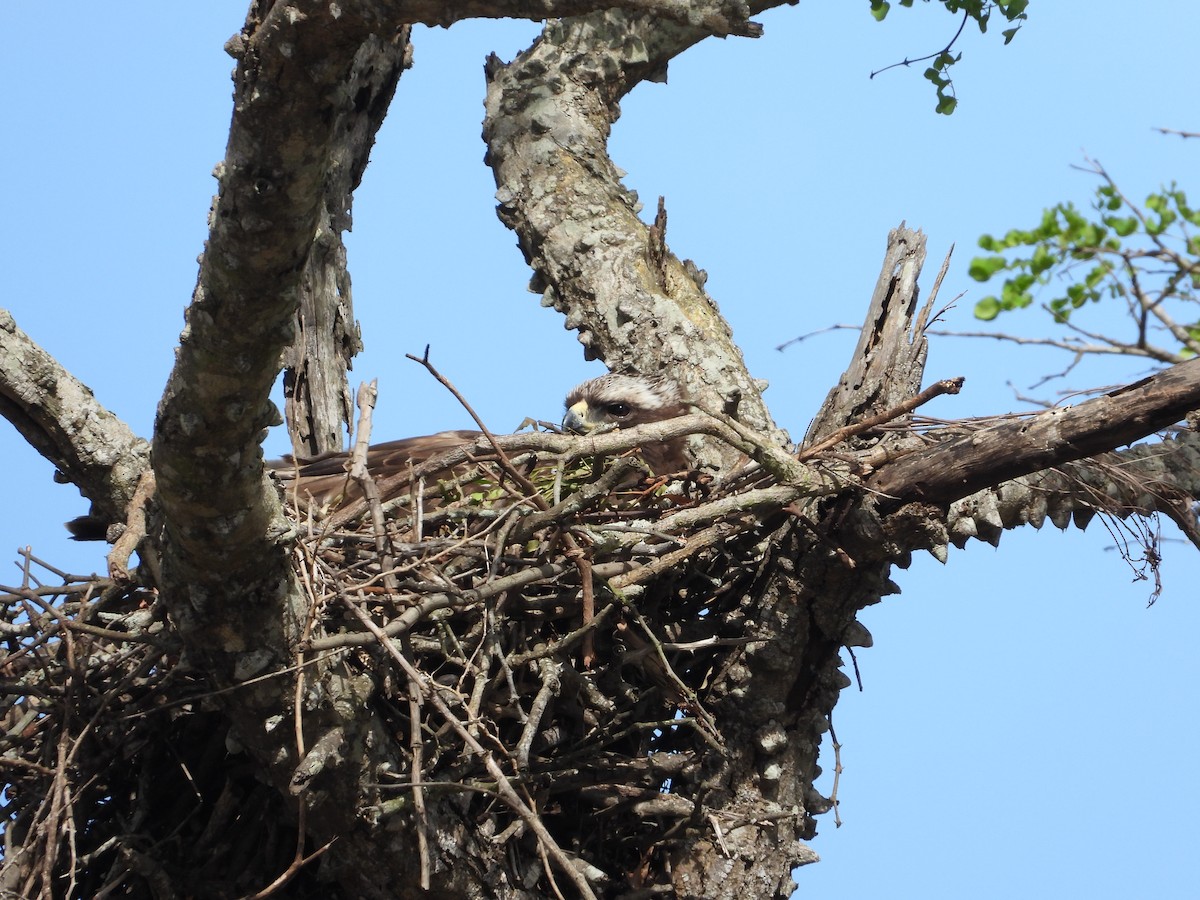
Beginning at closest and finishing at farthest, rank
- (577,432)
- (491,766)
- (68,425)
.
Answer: (491,766)
(68,425)
(577,432)

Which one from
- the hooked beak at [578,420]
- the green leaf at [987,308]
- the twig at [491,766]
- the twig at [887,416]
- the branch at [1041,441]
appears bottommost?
the twig at [491,766]

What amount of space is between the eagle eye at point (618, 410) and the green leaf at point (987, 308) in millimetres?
2113

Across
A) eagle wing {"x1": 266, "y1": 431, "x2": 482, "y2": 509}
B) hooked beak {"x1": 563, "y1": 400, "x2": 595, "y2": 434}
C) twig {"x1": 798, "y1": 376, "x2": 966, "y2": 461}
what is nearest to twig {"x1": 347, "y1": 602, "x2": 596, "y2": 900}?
eagle wing {"x1": 266, "y1": 431, "x2": 482, "y2": 509}

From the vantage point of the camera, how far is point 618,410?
5.39 metres

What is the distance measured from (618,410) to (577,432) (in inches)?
9.4

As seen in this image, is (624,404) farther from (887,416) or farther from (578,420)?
(887,416)

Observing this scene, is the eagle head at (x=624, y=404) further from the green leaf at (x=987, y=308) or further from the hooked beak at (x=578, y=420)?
the green leaf at (x=987, y=308)

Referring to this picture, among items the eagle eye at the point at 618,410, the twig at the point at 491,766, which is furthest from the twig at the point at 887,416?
the eagle eye at the point at 618,410

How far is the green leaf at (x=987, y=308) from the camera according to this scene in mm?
3445

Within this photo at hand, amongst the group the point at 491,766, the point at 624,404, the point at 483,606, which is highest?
the point at 624,404

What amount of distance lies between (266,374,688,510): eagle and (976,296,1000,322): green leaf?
1.21 metres

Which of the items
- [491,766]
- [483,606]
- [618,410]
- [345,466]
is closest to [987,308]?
[483,606]

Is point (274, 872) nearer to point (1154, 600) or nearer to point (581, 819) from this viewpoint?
point (581, 819)

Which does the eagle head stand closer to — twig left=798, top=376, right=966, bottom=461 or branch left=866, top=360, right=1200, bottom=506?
twig left=798, top=376, right=966, bottom=461
